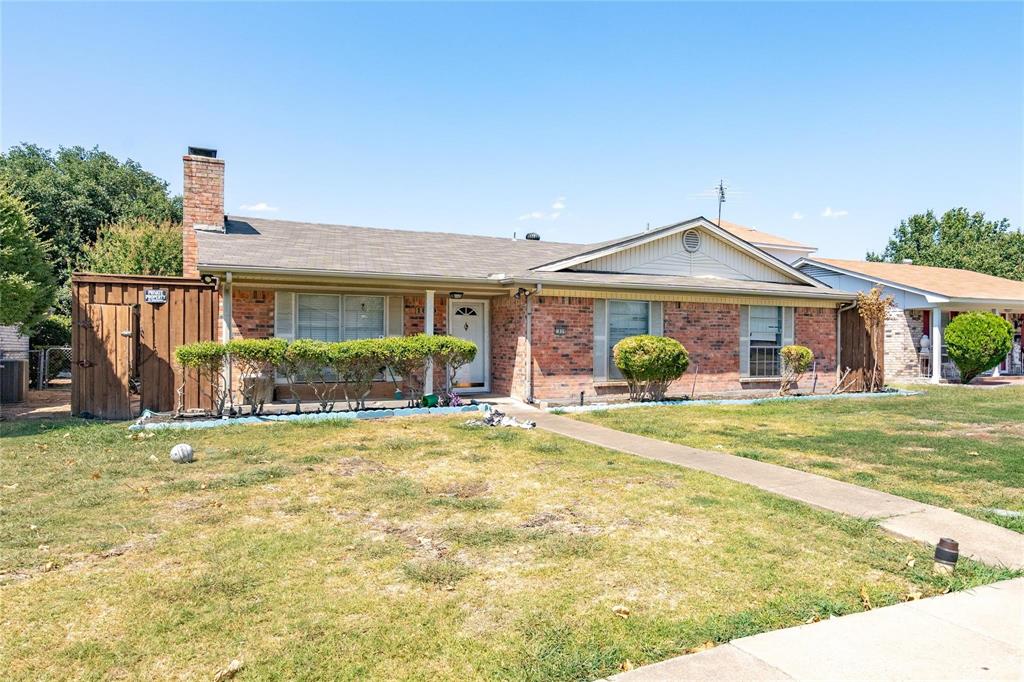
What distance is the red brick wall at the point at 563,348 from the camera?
527 inches

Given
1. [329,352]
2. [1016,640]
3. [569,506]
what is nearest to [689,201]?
[329,352]

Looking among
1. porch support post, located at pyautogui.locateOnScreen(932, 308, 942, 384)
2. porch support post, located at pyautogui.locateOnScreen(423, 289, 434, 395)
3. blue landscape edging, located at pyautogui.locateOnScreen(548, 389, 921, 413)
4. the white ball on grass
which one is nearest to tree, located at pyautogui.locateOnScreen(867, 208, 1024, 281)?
porch support post, located at pyautogui.locateOnScreen(932, 308, 942, 384)

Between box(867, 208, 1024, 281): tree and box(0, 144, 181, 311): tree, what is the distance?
56660 mm

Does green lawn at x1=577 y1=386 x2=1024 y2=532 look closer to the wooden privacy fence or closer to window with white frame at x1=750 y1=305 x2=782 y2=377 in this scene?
window with white frame at x1=750 y1=305 x2=782 y2=377

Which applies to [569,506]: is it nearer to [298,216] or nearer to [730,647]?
[730,647]

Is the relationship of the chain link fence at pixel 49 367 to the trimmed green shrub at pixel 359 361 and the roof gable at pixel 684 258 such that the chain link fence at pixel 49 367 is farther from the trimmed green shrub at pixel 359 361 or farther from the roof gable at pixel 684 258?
the roof gable at pixel 684 258

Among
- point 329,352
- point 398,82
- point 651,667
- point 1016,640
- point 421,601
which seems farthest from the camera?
point 398,82

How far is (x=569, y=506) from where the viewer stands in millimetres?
5609

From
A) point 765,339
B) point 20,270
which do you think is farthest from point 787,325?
point 20,270

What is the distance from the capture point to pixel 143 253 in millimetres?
20750

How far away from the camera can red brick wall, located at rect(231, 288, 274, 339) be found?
12156 mm

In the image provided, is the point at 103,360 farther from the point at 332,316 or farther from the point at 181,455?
the point at 181,455

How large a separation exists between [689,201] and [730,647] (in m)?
26.0

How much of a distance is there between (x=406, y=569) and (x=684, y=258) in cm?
1390
